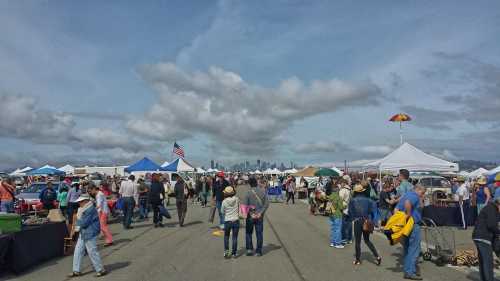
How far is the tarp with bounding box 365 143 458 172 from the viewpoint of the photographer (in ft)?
60.1

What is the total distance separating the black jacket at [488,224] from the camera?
710cm

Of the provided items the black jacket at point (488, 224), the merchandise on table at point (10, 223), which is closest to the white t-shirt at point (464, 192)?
the black jacket at point (488, 224)

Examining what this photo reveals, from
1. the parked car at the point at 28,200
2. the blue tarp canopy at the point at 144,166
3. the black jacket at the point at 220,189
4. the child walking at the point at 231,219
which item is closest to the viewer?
the child walking at the point at 231,219

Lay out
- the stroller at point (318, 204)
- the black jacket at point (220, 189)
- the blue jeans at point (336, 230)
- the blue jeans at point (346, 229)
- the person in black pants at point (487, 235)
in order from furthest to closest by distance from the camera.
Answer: the stroller at point (318, 204) → the black jacket at point (220, 189) → the blue jeans at point (346, 229) → the blue jeans at point (336, 230) → the person in black pants at point (487, 235)

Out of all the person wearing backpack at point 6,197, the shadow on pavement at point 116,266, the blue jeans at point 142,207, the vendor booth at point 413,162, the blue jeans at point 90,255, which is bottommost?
the shadow on pavement at point 116,266

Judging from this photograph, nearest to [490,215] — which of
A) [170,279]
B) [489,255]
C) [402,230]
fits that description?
[489,255]

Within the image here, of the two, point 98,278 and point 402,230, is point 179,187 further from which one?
point 402,230

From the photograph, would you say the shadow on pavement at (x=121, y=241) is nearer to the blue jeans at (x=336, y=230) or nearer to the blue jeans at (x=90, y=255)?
the blue jeans at (x=90, y=255)

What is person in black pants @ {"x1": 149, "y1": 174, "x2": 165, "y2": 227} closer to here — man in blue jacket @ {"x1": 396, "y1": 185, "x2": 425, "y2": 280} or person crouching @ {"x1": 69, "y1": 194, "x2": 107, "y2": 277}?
person crouching @ {"x1": 69, "y1": 194, "x2": 107, "y2": 277}

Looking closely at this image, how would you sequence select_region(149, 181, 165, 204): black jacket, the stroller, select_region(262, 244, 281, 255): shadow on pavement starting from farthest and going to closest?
the stroller < select_region(149, 181, 165, 204): black jacket < select_region(262, 244, 281, 255): shadow on pavement

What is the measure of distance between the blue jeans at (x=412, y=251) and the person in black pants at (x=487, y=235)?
1139mm

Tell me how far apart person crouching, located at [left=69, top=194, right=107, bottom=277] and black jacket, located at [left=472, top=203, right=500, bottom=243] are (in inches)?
276

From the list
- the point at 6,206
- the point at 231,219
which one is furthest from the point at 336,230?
the point at 6,206

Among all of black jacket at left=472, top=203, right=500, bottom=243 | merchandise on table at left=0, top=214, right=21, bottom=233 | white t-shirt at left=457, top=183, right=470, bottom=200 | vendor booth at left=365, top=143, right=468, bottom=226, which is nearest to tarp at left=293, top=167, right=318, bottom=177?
vendor booth at left=365, top=143, right=468, bottom=226
